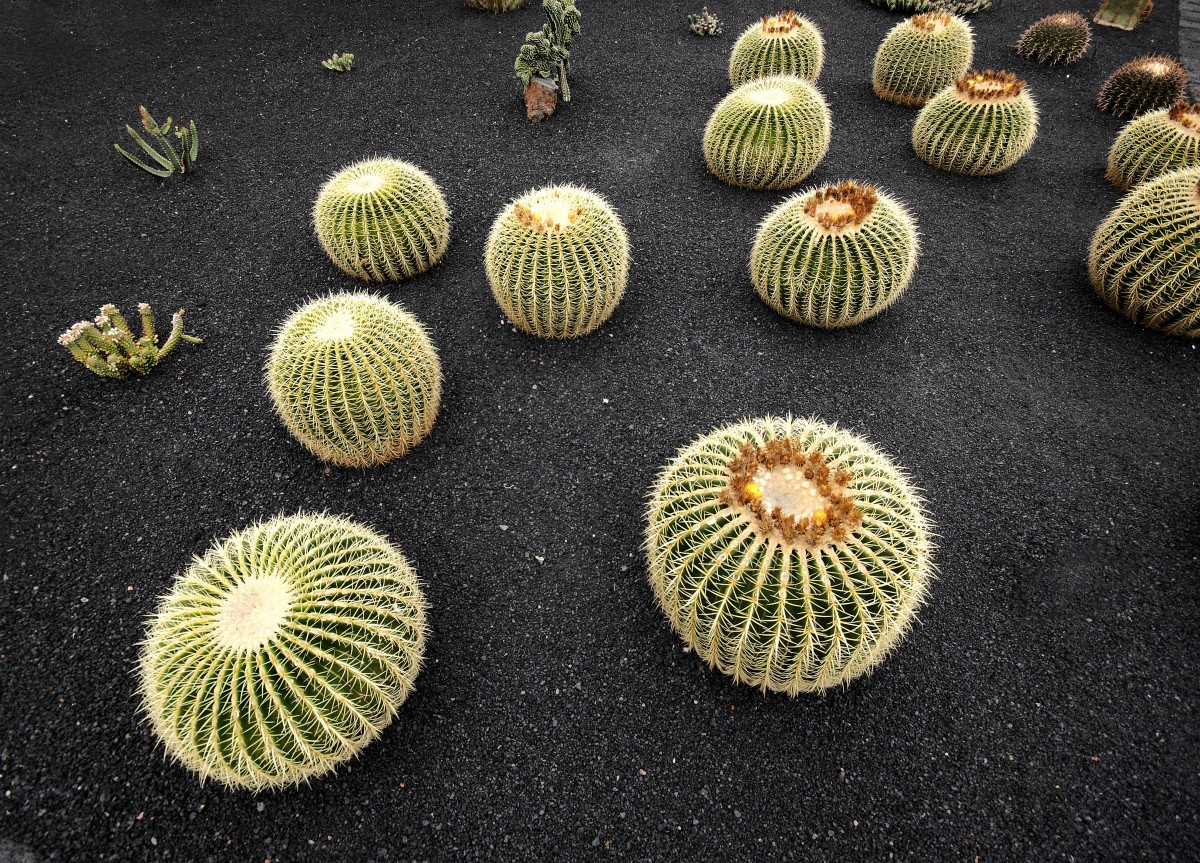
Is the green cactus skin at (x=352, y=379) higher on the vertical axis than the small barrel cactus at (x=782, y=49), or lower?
lower

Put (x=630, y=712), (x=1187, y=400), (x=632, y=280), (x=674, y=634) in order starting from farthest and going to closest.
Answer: (x=632, y=280)
(x=1187, y=400)
(x=674, y=634)
(x=630, y=712)

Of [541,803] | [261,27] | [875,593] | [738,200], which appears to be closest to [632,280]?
[738,200]

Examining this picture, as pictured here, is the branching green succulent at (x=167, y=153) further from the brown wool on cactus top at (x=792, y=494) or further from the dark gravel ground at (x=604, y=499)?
the brown wool on cactus top at (x=792, y=494)

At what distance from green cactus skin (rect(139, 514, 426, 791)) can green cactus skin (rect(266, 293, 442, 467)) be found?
39.1 inches

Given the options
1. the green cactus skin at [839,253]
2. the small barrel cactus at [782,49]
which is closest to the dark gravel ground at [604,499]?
the green cactus skin at [839,253]

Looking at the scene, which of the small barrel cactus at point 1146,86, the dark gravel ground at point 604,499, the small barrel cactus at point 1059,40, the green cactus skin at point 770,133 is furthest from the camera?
the small barrel cactus at point 1059,40

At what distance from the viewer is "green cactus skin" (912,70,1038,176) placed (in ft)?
21.0

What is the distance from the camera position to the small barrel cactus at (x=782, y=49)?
7.49 meters

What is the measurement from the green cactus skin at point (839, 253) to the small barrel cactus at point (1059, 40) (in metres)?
6.24

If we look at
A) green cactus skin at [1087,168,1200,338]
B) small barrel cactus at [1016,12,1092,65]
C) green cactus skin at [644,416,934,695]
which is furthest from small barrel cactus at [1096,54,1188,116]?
green cactus skin at [644,416,934,695]

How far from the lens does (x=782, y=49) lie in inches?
295

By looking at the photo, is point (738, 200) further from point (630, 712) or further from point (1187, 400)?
Answer: point (630, 712)

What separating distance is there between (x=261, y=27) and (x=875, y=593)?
11380 millimetres

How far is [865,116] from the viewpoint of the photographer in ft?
25.5
